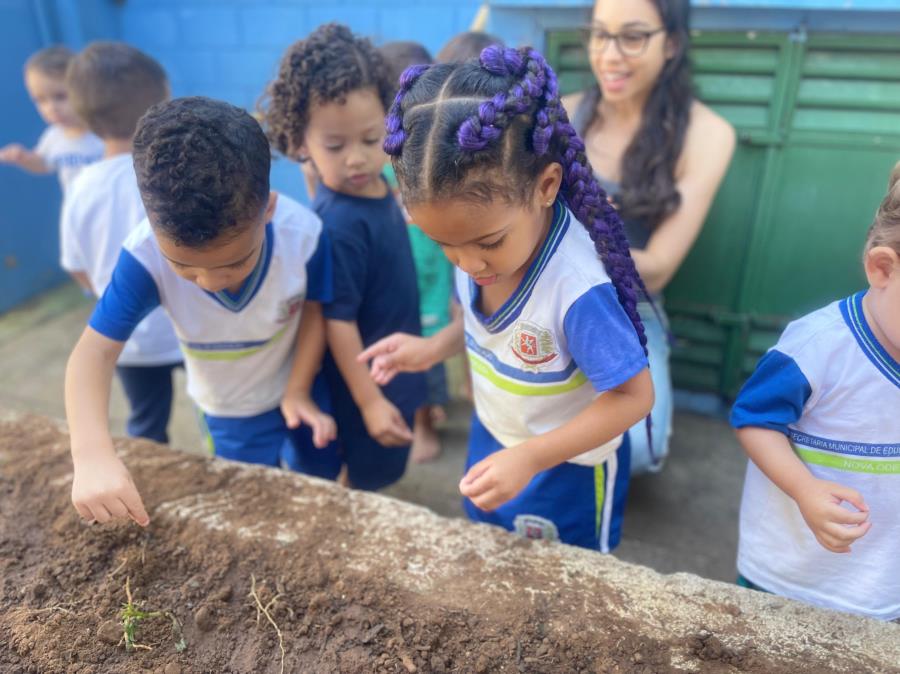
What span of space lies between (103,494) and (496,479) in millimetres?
776

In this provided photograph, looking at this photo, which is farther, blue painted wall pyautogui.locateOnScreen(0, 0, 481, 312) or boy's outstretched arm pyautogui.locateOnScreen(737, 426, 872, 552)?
blue painted wall pyautogui.locateOnScreen(0, 0, 481, 312)

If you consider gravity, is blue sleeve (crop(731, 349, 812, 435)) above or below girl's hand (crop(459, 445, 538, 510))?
above

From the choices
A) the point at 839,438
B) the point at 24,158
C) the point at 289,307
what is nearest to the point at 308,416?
the point at 289,307

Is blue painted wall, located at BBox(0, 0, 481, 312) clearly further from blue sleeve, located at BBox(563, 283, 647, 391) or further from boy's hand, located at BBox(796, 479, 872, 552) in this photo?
boy's hand, located at BBox(796, 479, 872, 552)

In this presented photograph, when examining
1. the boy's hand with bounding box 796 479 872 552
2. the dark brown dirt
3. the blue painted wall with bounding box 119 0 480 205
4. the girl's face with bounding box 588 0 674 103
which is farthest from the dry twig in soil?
the blue painted wall with bounding box 119 0 480 205

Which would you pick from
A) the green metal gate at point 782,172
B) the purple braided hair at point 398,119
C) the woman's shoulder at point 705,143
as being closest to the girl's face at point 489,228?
the purple braided hair at point 398,119

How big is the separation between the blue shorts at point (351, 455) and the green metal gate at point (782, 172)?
158cm

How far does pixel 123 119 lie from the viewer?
2.39 metres

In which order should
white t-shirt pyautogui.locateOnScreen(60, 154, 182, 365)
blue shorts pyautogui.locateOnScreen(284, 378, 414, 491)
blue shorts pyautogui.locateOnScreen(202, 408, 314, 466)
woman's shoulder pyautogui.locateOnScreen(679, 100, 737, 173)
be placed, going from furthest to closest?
woman's shoulder pyautogui.locateOnScreen(679, 100, 737, 173) < white t-shirt pyautogui.locateOnScreen(60, 154, 182, 365) < blue shorts pyautogui.locateOnScreen(284, 378, 414, 491) < blue shorts pyautogui.locateOnScreen(202, 408, 314, 466)

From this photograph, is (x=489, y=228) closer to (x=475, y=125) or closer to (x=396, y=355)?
(x=475, y=125)

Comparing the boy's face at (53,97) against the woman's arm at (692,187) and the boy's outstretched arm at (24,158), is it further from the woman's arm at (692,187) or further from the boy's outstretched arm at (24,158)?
the woman's arm at (692,187)

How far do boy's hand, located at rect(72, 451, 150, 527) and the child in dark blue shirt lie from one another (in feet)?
2.23

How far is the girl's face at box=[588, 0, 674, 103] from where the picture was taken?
2244 mm

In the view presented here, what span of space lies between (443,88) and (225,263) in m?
0.61
